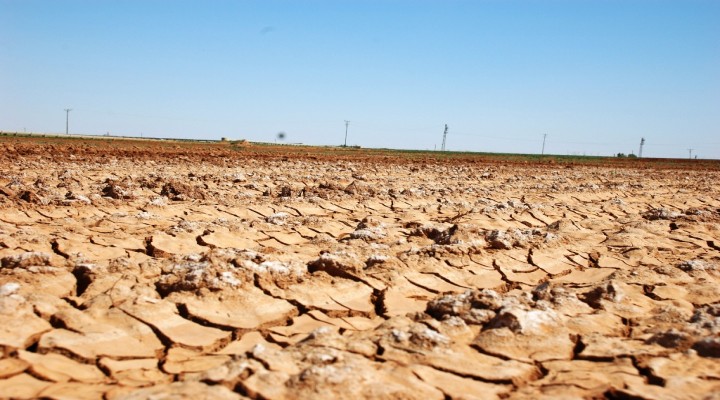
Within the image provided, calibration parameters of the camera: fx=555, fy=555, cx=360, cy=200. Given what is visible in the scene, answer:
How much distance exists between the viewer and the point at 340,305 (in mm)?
3623

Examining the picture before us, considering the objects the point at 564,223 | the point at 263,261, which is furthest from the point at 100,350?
the point at 564,223

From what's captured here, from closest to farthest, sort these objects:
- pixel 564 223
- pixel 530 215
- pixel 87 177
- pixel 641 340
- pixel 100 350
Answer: pixel 100 350, pixel 641 340, pixel 564 223, pixel 530 215, pixel 87 177

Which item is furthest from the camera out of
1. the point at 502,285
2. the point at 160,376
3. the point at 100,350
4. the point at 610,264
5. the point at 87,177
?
the point at 87,177

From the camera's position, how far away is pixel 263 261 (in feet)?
13.3

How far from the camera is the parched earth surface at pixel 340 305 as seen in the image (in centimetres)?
246

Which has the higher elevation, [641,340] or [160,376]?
[641,340]

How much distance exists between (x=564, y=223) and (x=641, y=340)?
12.2ft

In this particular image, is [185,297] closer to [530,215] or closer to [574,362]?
[574,362]

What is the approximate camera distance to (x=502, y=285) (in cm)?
432

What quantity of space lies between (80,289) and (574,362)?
294 cm

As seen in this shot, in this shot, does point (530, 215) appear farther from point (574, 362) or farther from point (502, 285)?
point (574, 362)

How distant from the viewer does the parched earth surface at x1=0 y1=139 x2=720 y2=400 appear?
8.07ft

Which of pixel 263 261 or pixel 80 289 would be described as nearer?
pixel 80 289

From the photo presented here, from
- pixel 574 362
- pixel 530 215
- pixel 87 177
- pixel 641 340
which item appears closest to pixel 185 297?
pixel 574 362
